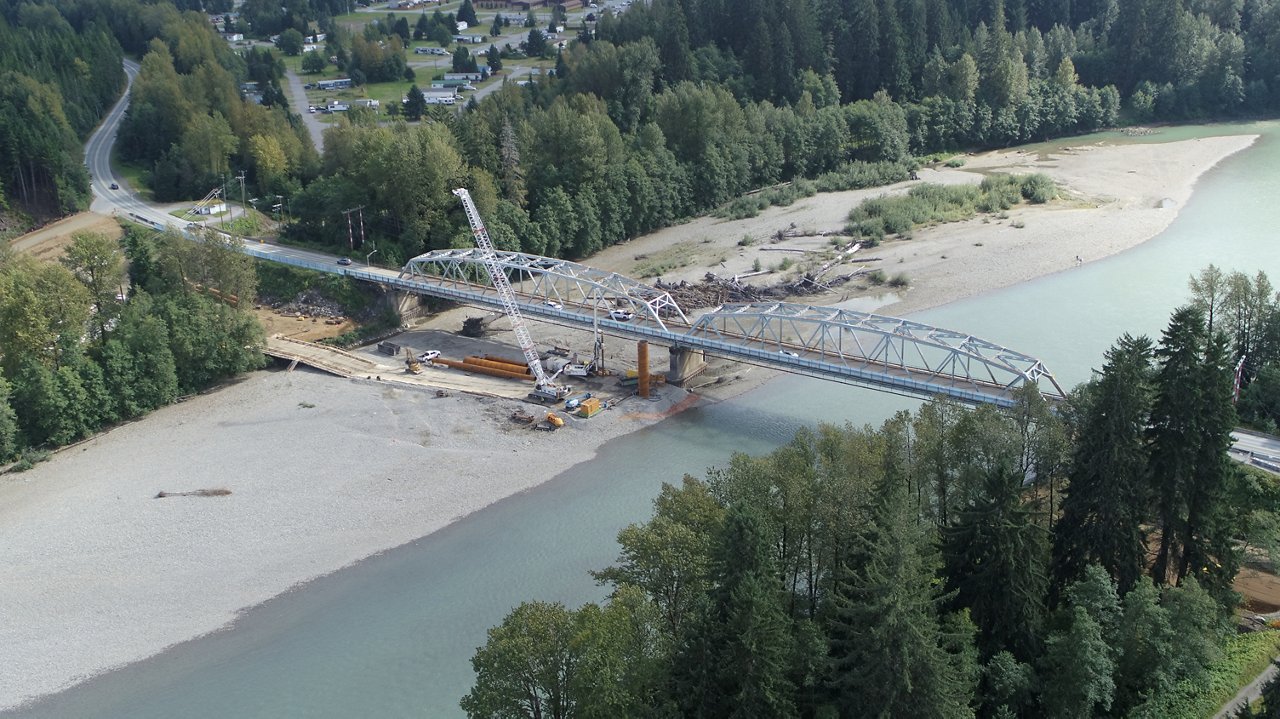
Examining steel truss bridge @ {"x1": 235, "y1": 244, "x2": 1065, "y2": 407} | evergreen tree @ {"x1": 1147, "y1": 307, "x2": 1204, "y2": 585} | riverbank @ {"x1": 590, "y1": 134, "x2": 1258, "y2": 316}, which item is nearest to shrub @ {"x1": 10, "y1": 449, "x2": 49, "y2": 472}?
steel truss bridge @ {"x1": 235, "y1": 244, "x2": 1065, "y2": 407}

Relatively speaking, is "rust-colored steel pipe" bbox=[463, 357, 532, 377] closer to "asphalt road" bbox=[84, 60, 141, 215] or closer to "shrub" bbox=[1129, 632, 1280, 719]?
"shrub" bbox=[1129, 632, 1280, 719]

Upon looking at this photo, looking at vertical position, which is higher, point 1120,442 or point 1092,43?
point 1092,43

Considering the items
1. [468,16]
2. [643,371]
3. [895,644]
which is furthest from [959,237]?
[468,16]

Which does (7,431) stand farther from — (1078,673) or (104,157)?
(104,157)

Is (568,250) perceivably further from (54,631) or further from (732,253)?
(54,631)

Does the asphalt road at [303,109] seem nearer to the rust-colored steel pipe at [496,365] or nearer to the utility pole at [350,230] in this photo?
the utility pole at [350,230]

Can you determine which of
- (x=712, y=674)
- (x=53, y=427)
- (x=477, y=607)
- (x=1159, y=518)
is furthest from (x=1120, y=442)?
(x=53, y=427)

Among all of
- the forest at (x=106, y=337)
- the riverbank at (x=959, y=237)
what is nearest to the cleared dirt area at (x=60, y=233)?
the forest at (x=106, y=337)
